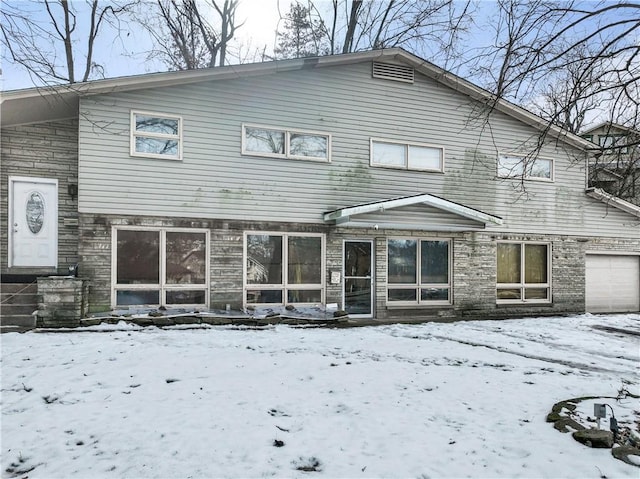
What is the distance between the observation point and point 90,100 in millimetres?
8758

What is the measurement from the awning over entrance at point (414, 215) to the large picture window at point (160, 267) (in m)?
3.22

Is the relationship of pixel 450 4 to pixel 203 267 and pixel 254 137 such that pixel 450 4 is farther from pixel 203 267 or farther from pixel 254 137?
pixel 203 267

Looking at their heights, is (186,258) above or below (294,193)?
below

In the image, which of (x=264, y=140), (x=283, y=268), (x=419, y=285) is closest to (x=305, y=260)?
(x=283, y=268)

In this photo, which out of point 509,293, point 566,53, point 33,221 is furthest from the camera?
point 509,293

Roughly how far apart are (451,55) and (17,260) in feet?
32.6

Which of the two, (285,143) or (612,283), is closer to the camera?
(285,143)

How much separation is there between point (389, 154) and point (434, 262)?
10.3 feet

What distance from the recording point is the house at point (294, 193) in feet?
29.3

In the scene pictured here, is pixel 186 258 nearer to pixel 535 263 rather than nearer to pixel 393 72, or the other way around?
pixel 393 72

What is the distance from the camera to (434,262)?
11367mm

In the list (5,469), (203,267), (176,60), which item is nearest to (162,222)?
(203,267)

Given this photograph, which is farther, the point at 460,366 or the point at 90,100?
the point at 90,100

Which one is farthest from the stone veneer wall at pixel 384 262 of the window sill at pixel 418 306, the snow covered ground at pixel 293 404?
the snow covered ground at pixel 293 404
